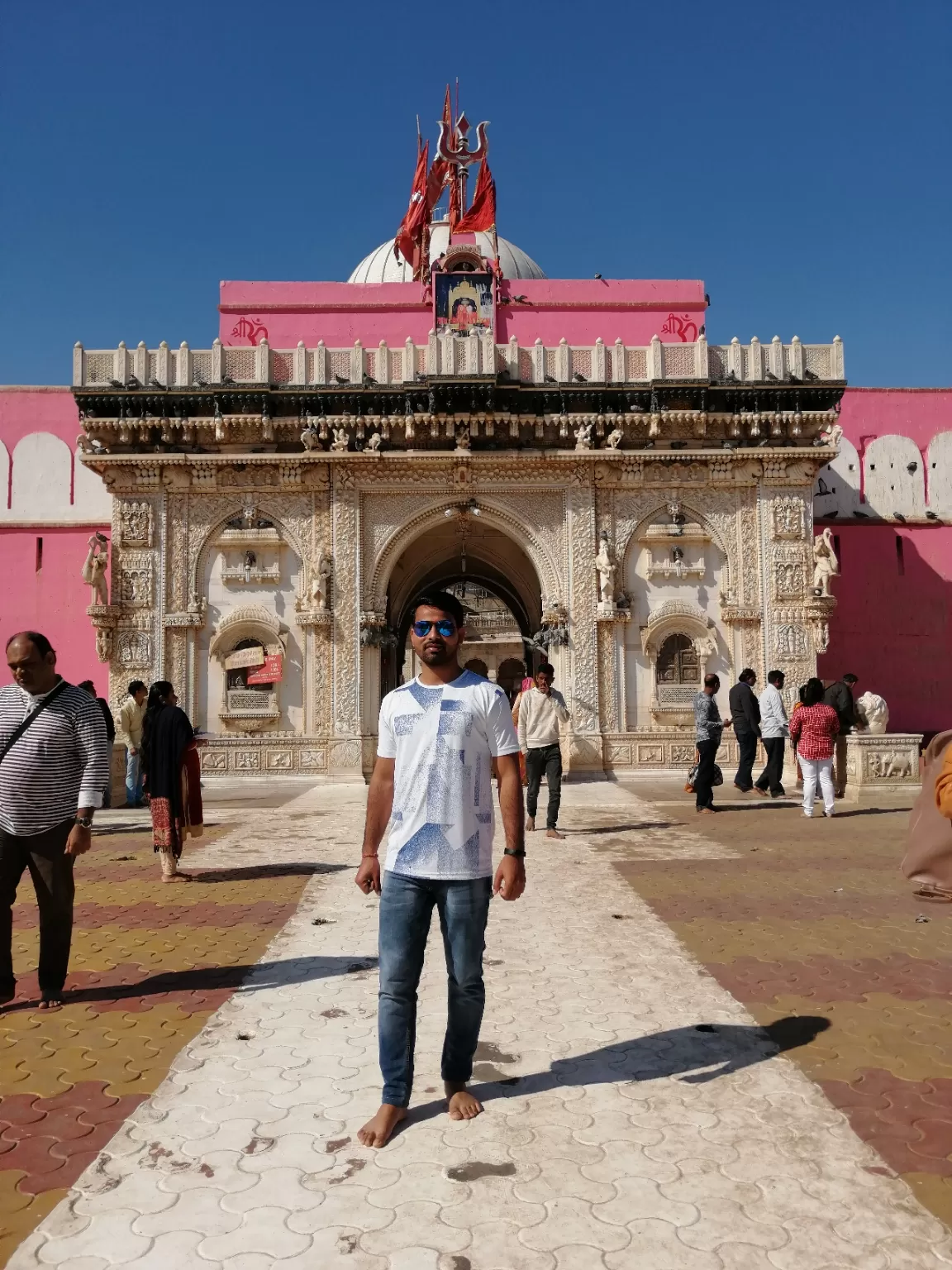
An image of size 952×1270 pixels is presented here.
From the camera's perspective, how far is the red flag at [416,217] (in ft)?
71.3

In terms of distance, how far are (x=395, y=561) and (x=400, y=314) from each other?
5.66m

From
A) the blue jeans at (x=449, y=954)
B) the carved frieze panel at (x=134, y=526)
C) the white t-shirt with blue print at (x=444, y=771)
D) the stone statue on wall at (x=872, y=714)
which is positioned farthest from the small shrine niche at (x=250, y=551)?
the blue jeans at (x=449, y=954)

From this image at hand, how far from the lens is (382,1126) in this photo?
299 cm

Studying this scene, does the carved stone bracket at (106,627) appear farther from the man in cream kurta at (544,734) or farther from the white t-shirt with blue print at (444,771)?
the white t-shirt with blue print at (444,771)

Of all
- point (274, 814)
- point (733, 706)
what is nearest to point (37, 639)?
point (274, 814)

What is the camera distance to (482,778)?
3322 millimetres

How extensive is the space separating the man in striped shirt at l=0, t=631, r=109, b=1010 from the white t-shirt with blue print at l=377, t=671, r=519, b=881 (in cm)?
197

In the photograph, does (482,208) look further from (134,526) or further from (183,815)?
(183,815)

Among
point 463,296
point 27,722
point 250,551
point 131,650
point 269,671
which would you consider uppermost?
point 463,296

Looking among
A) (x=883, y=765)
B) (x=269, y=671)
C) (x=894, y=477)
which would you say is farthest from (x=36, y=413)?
(x=894, y=477)

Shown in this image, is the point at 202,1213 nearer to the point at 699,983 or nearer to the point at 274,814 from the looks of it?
the point at 699,983

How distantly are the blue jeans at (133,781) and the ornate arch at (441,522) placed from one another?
5.97m

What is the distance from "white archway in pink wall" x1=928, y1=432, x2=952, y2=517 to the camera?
20.4m

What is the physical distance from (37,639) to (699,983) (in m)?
3.82
